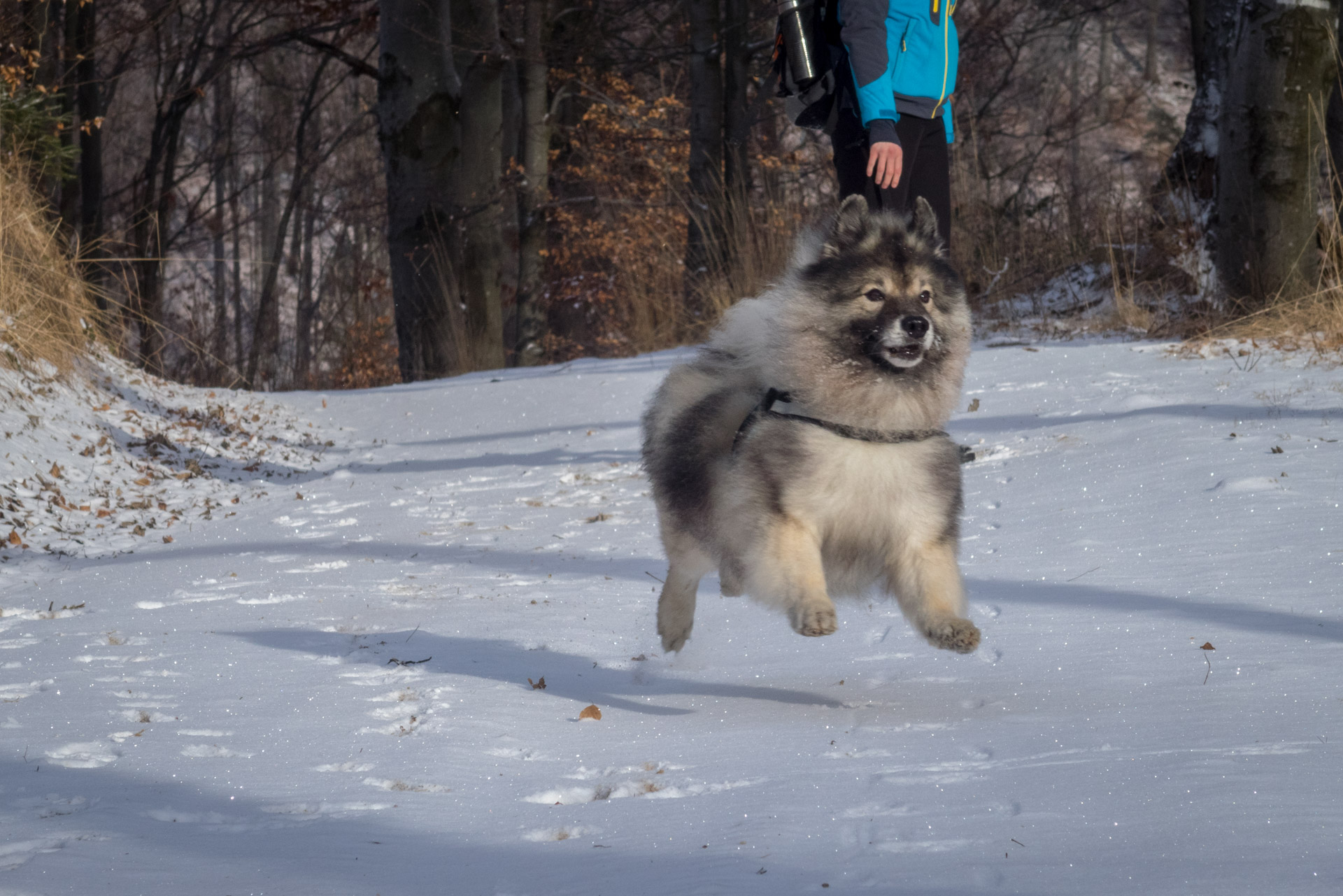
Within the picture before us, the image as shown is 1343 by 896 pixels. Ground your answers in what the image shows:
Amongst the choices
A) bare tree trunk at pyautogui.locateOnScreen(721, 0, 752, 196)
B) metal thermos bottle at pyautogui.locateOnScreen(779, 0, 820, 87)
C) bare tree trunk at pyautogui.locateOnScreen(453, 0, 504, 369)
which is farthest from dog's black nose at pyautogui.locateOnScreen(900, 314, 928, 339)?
bare tree trunk at pyautogui.locateOnScreen(721, 0, 752, 196)

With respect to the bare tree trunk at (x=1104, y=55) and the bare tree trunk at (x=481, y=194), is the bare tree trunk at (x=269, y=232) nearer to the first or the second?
the bare tree trunk at (x=481, y=194)

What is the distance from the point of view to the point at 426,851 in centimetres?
222

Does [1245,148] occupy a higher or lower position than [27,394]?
higher

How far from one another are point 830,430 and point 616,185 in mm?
15059

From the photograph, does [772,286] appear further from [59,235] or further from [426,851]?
[59,235]

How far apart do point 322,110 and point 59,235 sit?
21.9m

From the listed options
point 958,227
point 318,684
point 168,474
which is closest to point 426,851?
point 318,684

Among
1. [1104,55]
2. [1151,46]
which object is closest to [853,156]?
[1151,46]

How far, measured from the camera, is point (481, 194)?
12539 millimetres

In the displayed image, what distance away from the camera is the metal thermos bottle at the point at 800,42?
393 cm

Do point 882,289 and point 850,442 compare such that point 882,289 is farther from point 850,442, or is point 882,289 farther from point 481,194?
point 481,194

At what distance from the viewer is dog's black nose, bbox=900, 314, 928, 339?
304cm

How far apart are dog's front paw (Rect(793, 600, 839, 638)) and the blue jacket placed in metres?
1.61

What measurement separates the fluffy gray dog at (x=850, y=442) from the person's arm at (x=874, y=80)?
0.45 metres
